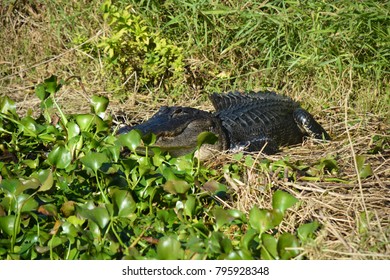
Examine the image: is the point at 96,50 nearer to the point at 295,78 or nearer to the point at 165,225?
the point at 295,78

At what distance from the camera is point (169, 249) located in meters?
2.85

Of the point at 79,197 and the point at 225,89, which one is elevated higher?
the point at 79,197

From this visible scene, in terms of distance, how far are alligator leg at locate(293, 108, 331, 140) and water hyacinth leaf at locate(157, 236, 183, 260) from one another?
2.58 metres

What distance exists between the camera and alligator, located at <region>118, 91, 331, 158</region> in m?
4.69

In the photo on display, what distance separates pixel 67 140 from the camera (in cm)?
395

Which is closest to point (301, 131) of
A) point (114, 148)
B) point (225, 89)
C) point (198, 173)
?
point (225, 89)

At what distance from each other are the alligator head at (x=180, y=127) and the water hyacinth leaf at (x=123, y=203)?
1268 mm

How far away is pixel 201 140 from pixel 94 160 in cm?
55

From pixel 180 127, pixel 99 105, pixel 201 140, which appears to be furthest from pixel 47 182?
pixel 180 127

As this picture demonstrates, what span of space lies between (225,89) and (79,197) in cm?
269

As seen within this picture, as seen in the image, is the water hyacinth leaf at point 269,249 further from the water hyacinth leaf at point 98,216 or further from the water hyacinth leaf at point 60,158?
the water hyacinth leaf at point 60,158

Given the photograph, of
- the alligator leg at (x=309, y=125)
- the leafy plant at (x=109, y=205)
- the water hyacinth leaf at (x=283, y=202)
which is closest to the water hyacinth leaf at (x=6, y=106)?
the leafy plant at (x=109, y=205)

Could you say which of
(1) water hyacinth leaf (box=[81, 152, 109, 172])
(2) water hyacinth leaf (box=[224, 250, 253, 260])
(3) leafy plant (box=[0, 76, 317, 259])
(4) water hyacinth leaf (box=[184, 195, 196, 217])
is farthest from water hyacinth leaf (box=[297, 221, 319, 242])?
(1) water hyacinth leaf (box=[81, 152, 109, 172])

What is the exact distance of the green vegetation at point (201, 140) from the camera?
10.1 feet
